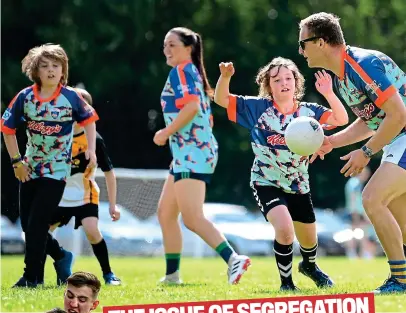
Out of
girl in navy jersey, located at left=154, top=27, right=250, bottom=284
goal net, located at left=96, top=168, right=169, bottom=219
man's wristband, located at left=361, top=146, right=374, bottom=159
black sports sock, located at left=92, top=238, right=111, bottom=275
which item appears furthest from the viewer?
goal net, located at left=96, top=168, right=169, bottom=219

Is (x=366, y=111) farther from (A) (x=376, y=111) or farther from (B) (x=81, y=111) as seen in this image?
(B) (x=81, y=111)

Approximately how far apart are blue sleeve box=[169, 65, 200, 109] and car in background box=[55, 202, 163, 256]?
10.7m

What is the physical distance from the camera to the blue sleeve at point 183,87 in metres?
7.39

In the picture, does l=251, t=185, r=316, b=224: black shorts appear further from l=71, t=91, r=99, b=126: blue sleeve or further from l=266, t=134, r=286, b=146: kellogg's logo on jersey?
l=71, t=91, r=99, b=126: blue sleeve

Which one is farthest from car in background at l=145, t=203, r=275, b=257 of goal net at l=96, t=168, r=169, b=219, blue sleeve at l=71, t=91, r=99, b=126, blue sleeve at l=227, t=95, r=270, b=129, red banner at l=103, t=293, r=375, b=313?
red banner at l=103, t=293, r=375, b=313

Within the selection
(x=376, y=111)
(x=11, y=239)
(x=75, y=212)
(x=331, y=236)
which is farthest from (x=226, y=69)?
(x=331, y=236)

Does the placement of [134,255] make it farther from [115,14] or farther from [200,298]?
[200,298]

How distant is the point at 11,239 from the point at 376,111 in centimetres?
1704

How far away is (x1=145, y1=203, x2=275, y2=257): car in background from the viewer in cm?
2153

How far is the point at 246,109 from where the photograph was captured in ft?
22.6

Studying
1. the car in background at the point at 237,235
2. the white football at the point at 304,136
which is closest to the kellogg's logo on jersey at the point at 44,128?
the white football at the point at 304,136

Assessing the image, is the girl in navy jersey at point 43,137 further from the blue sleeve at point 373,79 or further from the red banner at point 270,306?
the blue sleeve at point 373,79

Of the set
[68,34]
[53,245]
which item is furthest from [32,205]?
[68,34]

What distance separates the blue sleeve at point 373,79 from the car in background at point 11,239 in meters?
16.9
